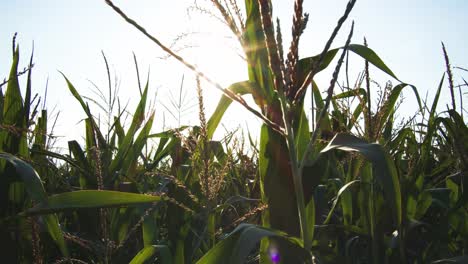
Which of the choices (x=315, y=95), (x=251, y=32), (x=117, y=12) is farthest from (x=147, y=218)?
(x=117, y=12)

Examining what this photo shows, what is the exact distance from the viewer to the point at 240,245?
2.71 feet

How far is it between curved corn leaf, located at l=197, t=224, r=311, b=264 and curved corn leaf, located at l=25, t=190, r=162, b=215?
0.75 feet

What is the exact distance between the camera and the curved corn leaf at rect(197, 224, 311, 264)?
0.82 metres

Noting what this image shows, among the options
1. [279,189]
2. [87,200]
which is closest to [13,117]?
[87,200]

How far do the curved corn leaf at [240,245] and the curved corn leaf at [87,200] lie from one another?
227mm

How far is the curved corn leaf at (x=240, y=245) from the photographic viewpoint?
0.82m

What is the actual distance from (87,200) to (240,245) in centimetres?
42

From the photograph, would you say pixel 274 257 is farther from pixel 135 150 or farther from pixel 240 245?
Answer: pixel 135 150

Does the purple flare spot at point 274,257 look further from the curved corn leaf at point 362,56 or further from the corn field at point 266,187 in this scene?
the curved corn leaf at point 362,56

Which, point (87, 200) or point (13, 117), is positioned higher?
point (13, 117)

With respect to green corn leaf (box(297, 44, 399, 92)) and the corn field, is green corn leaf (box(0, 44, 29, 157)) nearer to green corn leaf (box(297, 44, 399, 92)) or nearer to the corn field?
the corn field

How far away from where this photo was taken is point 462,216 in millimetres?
1610

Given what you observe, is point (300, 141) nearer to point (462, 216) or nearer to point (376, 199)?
point (376, 199)

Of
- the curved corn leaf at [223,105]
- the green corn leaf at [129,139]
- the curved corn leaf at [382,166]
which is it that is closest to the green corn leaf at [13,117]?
the green corn leaf at [129,139]
